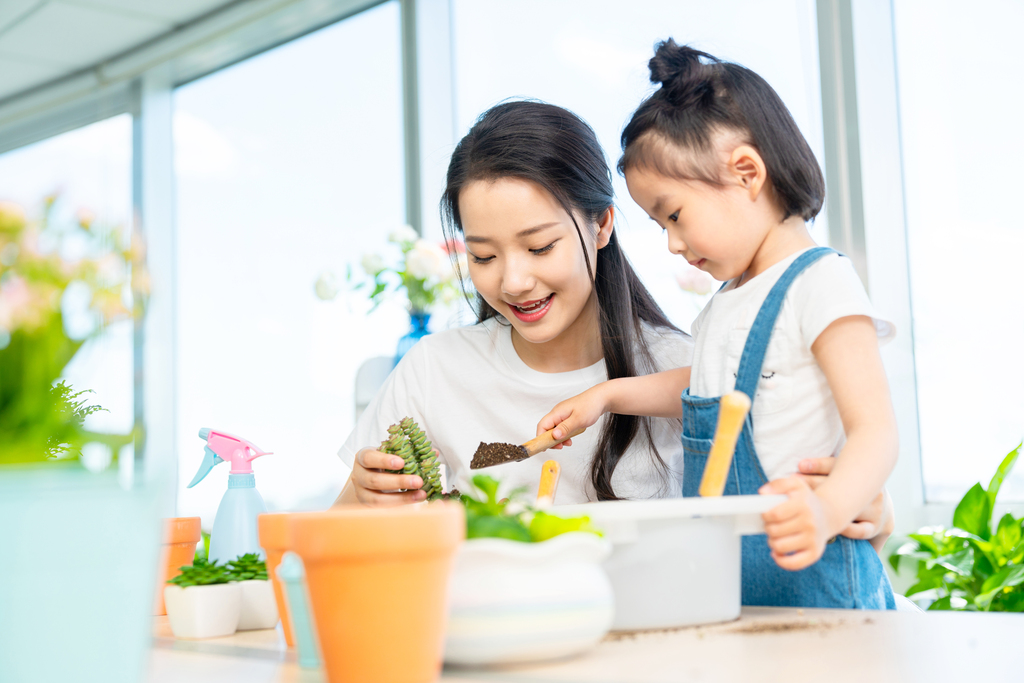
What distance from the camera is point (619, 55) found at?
270 centimetres

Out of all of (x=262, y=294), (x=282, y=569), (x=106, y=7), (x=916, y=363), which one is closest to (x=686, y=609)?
(x=282, y=569)

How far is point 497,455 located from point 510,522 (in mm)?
687

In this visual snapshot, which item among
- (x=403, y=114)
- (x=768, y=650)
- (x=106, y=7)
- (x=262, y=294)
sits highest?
(x=106, y=7)

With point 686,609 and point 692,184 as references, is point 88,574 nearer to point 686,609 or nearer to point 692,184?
point 686,609

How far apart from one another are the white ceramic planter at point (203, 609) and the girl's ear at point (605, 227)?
0.92 m

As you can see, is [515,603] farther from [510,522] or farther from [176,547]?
[176,547]

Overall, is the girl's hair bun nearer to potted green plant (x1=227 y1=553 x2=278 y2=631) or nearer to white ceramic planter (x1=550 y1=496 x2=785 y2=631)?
white ceramic planter (x1=550 y1=496 x2=785 y2=631)

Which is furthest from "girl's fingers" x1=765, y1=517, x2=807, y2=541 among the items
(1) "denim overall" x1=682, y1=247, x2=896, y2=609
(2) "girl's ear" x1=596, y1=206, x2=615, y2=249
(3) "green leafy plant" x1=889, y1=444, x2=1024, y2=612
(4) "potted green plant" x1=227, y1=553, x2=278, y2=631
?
(3) "green leafy plant" x1=889, y1=444, x2=1024, y2=612

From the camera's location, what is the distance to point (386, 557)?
→ 1.41 feet

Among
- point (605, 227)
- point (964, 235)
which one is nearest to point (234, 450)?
point (605, 227)

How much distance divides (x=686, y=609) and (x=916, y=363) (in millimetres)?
1828

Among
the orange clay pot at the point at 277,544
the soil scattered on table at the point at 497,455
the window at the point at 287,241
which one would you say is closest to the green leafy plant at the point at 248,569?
the orange clay pot at the point at 277,544

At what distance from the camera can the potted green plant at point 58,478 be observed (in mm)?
366

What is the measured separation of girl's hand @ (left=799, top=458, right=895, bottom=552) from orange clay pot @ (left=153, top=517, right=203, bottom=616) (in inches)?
28.9
